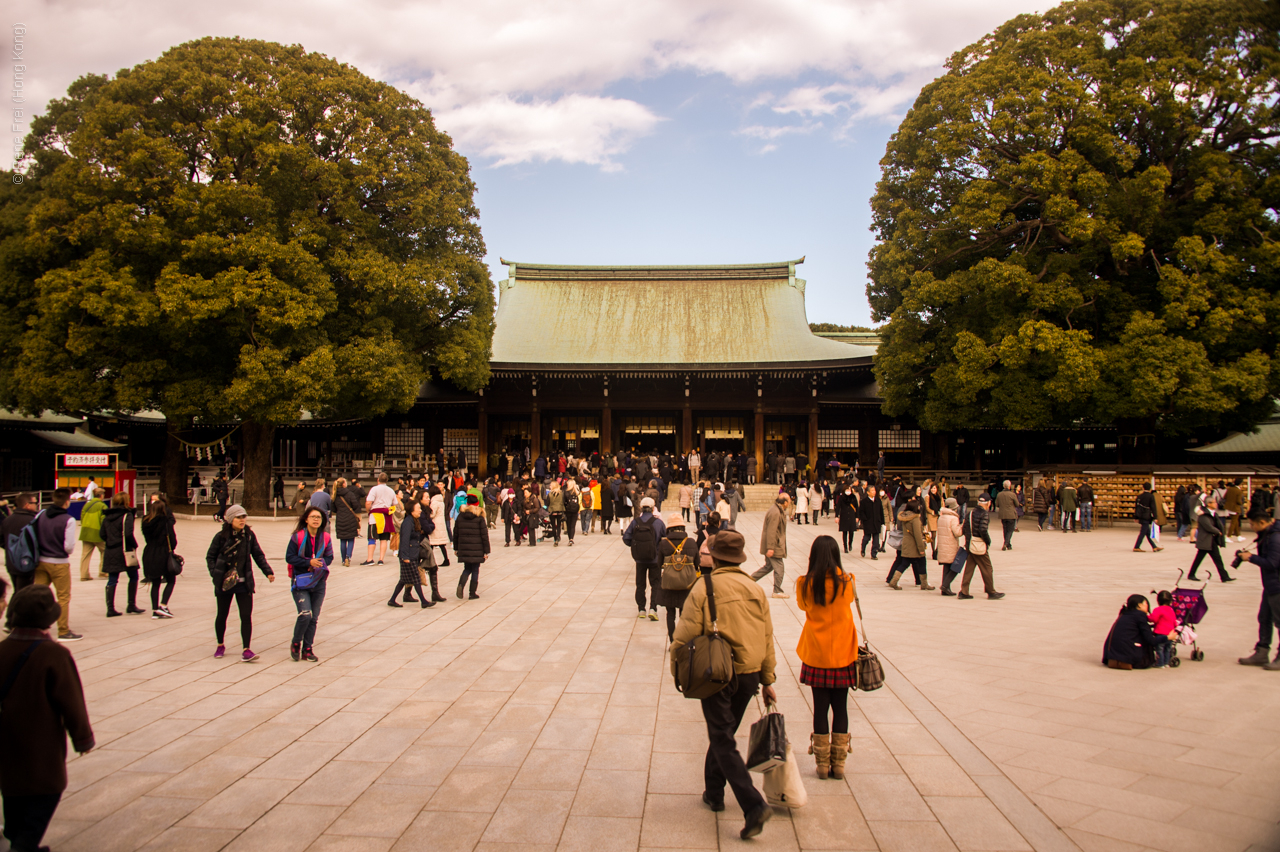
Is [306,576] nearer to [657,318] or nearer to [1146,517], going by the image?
[1146,517]

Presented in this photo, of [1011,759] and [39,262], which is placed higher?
[39,262]

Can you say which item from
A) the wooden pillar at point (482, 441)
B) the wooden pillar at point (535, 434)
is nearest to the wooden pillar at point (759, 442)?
the wooden pillar at point (535, 434)

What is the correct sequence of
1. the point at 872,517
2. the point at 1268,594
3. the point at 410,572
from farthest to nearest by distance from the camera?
the point at 872,517 < the point at 410,572 < the point at 1268,594

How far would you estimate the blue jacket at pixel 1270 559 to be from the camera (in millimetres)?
6707

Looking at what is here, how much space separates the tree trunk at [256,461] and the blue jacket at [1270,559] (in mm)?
21768

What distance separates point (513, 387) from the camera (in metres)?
28.0

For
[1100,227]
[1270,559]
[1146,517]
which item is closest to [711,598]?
[1270,559]

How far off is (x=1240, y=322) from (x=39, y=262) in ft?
103

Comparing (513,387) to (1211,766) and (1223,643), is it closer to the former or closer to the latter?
(1223,643)

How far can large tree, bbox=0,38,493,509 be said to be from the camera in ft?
60.5

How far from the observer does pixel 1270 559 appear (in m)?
6.72

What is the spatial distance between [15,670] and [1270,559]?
9.20 metres

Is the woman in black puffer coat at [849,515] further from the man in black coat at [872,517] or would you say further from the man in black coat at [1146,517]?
the man in black coat at [1146,517]

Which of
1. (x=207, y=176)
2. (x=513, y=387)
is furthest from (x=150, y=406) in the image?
(x=513, y=387)
